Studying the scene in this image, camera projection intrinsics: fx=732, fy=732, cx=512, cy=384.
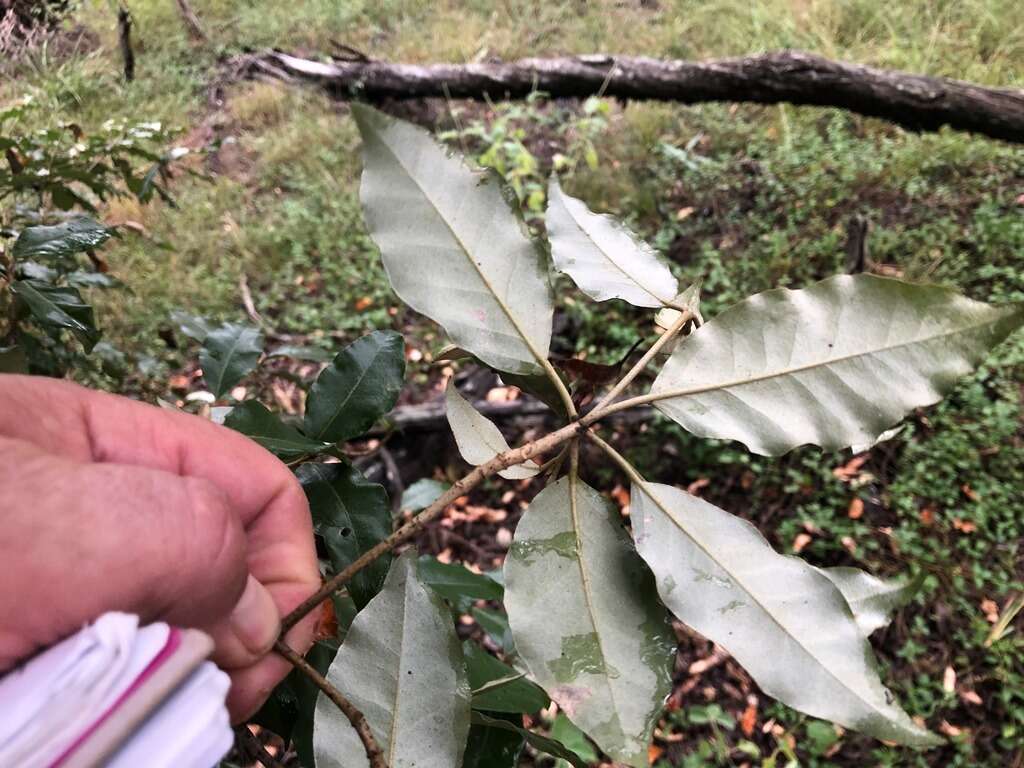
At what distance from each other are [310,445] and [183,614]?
28cm

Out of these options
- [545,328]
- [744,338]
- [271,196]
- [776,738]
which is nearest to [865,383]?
[744,338]

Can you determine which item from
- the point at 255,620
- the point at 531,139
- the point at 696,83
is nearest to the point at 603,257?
the point at 255,620

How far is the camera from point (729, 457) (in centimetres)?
204

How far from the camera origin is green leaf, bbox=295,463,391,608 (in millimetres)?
624

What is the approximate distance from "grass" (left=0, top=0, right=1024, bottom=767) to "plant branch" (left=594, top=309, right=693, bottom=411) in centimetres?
112

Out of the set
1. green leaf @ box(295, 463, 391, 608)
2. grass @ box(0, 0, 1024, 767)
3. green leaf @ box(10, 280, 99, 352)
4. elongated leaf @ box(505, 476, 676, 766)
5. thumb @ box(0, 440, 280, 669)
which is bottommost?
grass @ box(0, 0, 1024, 767)

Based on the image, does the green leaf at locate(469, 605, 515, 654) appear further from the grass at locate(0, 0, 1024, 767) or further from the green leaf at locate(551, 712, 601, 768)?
the grass at locate(0, 0, 1024, 767)

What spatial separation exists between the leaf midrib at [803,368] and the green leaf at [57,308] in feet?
2.42

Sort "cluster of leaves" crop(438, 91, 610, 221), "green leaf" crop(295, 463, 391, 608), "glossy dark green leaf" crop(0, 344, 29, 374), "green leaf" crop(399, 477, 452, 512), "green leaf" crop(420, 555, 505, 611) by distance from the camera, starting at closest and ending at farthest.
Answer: "green leaf" crop(295, 463, 391, 608) → "glossy dark green leaf" crop(0, 344, 29, 374) → "green leaf" crop(420, 555, 505, 611) → "green leaf" crop(399, 477, 452, 512) → "cluster of leaves" crop(438, 91, 610, 221)

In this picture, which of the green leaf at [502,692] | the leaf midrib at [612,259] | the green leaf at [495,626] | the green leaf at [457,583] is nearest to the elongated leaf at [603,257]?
the leaf midrib at [612,259]

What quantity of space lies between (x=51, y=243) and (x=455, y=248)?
716 mm

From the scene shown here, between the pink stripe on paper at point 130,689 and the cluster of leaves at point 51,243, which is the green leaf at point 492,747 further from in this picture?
the cluster of leaves at point 51,243

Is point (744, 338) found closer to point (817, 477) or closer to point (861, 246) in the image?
point (817, 477)

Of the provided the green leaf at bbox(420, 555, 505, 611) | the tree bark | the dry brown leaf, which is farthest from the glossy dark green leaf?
the tree bark
